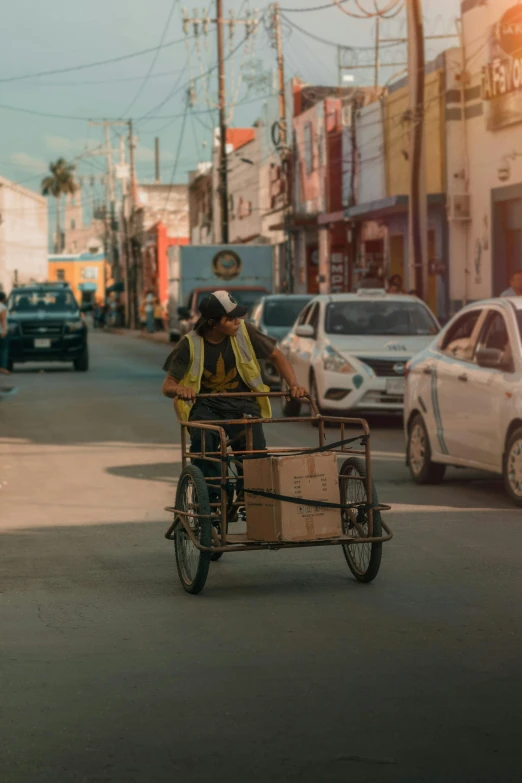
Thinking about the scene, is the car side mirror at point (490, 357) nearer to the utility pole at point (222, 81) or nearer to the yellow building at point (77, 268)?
the utility pole at point (222, 81)

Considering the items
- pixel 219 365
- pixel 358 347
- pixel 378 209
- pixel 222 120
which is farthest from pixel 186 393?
pixel 222 120

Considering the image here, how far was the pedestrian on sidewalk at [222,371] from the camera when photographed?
883cm

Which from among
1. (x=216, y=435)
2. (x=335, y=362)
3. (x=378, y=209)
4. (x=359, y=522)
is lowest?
(x=359, y=522)

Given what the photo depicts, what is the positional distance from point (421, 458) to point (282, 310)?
13.3 meters

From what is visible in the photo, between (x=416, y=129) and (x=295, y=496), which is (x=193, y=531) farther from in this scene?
(x=416, y=129)

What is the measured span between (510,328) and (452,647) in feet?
19.2

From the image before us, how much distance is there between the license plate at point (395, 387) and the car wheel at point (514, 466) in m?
7.30

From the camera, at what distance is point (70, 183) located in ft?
520

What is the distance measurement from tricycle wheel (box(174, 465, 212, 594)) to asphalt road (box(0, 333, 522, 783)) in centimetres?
13

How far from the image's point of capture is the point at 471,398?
12.5 m

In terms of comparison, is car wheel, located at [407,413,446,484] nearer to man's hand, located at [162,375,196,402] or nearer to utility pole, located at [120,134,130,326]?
man's hand, located at [162,375,196,402]

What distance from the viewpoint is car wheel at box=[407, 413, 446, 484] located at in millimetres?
13367

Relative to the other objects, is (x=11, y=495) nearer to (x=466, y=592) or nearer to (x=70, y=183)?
(x=466, y=592)

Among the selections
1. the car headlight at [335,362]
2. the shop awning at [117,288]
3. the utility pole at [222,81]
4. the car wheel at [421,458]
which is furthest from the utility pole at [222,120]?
the shop awning at [117,288]
